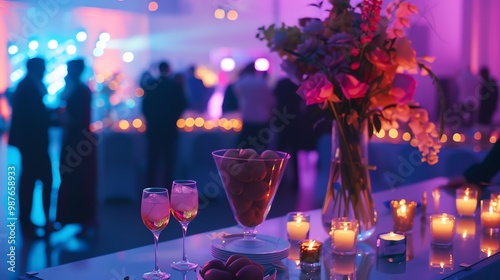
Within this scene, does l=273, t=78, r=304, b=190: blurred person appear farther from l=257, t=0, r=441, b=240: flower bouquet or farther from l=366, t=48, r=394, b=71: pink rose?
l=366, t=48, r=394, b=71: pink rose

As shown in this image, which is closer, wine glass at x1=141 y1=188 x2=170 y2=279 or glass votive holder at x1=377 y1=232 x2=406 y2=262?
wine glass at x1=141 y1=188 x2=170 y2=279

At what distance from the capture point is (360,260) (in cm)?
153

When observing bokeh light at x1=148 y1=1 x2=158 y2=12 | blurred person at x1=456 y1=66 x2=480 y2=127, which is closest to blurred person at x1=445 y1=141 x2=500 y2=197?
blurred person at x1=456 y1=66 x2=480 y2=127

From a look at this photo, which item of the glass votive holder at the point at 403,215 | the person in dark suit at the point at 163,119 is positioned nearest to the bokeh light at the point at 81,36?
the person in dark suit at the point at 163,119

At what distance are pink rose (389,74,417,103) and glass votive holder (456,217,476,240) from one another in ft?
1.59

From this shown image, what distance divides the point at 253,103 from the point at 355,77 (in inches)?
188

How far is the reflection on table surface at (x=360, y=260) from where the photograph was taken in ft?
4.57

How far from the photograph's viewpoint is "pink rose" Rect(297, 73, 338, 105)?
1522mm

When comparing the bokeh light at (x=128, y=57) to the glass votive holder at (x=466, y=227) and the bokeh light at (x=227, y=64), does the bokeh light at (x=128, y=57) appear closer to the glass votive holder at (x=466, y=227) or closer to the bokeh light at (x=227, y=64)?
the bokeh light at (x=227, y=64)

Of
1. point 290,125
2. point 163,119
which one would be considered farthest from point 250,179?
point 290,125

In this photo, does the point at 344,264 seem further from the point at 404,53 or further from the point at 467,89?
the point at 467,89

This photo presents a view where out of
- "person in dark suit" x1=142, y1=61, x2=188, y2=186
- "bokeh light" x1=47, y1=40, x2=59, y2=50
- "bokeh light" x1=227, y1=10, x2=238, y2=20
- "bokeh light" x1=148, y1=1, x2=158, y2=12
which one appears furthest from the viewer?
"bokeh light" x1=148, y1=1, x2=158, y2=12

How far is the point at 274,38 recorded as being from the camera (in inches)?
66.4

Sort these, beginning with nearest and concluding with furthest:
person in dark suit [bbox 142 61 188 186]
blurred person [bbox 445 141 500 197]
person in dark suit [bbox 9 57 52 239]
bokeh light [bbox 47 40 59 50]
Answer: blurred person [bbox 445 141 500 197] < person in dark suit [bbox 9 57 52 239] < person in dark suit [bbox 142 61 188 186] < bokeh light [bbox 47 40 59 50]
